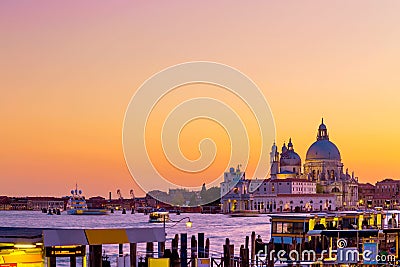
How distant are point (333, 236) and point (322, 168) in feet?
375

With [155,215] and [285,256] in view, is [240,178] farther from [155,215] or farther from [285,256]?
[285,256]

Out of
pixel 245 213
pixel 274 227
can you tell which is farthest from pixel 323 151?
pixel 274 227

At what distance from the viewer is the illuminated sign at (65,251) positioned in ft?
31.0

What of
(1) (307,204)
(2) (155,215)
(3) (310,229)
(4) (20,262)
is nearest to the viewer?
(4) (20,262)

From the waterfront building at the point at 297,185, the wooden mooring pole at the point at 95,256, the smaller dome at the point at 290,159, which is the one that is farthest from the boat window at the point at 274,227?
the smaller dome at the point at 290,159

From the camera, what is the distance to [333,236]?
2416 centimetres

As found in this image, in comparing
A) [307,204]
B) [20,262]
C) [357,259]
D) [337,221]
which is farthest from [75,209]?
[20,262]

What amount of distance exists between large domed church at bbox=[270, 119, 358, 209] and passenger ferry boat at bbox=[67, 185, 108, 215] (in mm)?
32845

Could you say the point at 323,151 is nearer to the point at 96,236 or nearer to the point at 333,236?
the point at 333,236

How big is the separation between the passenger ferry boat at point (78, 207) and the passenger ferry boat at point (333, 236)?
108 metres

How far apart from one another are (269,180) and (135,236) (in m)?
133

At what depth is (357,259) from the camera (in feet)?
62.5

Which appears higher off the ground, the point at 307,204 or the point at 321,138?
the point at 321,138

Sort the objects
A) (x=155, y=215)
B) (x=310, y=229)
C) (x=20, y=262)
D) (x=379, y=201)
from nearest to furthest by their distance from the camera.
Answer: (x=20, y=262) < (x=310, y=229) < (x=155, y=215) < (x=379, y=201)
